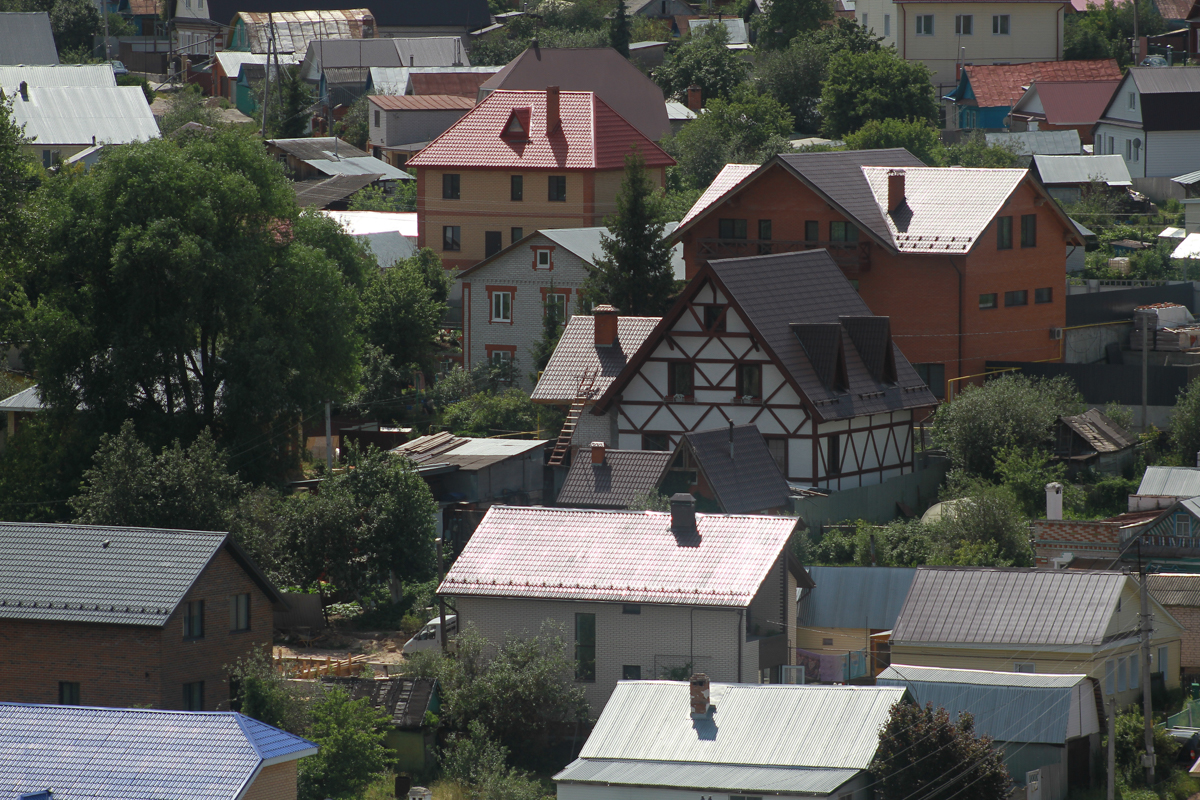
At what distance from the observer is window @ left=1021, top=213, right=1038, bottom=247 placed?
5497 centimetres

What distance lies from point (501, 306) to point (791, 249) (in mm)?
10192

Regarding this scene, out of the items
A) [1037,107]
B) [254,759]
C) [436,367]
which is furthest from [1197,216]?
[254,759]

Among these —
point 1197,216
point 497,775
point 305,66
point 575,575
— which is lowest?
point 497,775

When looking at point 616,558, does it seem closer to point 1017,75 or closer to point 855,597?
Answer: point 855,597

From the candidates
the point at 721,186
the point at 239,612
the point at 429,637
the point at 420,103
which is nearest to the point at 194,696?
the point at 239,612

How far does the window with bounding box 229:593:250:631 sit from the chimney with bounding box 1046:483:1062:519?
18.6 m

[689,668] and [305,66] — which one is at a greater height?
[305,66]

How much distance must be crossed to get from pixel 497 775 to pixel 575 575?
5.62 meters

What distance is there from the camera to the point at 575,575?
125ft

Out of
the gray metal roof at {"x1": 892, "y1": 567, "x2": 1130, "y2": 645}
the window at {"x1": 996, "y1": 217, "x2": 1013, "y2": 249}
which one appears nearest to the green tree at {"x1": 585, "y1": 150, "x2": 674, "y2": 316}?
Answer: the window at {"x1": 996, "y1": 217, "x2": 1013, "y2": 249}

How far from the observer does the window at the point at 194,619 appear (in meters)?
36.6

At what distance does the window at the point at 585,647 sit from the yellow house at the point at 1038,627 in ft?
19.9

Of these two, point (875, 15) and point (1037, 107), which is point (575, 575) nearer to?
point (1037, 107)

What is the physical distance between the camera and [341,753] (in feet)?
109
